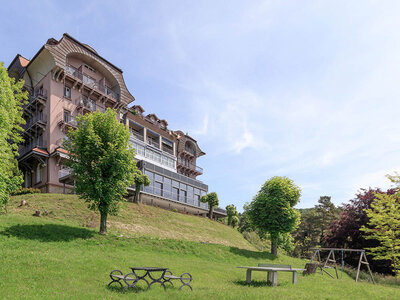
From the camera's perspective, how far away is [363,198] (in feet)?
106

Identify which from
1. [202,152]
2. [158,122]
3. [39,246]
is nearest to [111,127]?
[39,246]

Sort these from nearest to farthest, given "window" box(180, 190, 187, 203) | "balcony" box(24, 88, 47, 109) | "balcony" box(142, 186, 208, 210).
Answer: "balcony" box(24, 88, 47, 109) → "balcony" box(142, 186, 208, 210) → "window" box(180, 190, 187, 203)

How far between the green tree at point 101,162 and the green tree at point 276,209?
13242mm

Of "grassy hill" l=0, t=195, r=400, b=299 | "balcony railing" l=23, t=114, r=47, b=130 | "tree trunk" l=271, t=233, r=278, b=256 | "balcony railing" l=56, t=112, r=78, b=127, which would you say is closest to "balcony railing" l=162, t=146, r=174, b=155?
"balcony railing" l=56, t=112, r=78, b=127

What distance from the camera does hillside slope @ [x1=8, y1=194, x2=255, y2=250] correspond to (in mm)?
24031

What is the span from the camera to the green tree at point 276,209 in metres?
28.2

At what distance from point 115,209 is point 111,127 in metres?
6.00

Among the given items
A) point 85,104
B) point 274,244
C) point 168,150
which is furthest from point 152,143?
point 274,244

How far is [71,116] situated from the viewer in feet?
122

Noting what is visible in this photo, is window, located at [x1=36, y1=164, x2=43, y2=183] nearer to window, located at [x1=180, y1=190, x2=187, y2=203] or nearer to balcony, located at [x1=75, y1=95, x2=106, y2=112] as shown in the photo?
balcony, located at [x1=75, y1=95, x2=106, y2=112]

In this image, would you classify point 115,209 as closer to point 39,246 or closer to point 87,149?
point 87,149

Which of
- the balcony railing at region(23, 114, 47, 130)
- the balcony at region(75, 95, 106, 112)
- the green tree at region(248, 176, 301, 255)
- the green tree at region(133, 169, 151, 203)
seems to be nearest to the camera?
the green tree at region(248, 176, 301, 255)

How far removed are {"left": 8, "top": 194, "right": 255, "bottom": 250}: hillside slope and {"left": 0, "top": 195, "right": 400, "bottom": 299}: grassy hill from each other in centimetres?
8

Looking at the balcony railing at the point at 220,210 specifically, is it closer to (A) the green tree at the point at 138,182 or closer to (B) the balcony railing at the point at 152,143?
(B) the balcony railing at the point at 152,143
